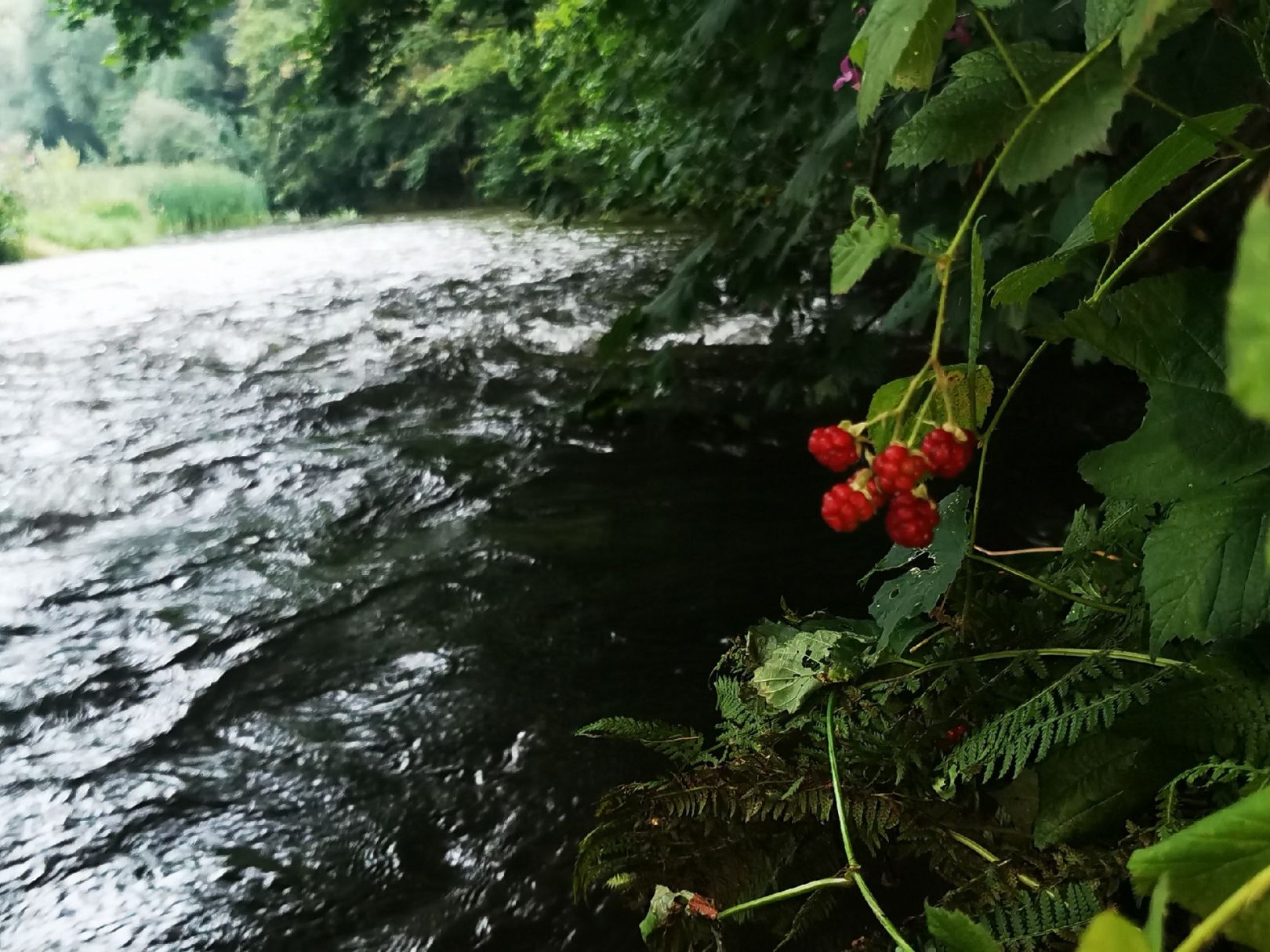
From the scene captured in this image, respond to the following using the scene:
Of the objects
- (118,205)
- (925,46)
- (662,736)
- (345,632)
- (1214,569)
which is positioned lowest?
(345,632)

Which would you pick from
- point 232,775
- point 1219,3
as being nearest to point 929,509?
point 1219,3

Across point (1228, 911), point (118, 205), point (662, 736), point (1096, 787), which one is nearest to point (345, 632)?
point (662, 736)

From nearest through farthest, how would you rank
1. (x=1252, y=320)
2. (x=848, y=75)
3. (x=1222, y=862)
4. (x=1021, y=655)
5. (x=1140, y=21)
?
(x=1252, y=320) < (x=1222, y=862) < (x=1140, y=21) < (x=1021, y=655) < (x=848, y=75)

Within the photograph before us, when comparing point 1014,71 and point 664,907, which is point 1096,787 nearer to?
point 664,907

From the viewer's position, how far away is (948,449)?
630 millimetres

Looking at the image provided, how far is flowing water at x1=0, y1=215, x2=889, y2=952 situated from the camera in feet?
4.04

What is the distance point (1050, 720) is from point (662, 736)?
0.45 meters

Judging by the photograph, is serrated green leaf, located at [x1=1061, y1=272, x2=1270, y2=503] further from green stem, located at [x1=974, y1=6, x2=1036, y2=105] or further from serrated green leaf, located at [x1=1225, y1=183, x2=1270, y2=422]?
serrated green leaf, located at [x1=1225, y1=183, x2=1270, y2=422]

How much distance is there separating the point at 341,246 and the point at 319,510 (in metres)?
7.17

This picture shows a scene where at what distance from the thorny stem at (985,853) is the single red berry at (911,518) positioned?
310mm

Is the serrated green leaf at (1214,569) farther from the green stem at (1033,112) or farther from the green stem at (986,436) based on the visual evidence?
the green stem at (1033,112)

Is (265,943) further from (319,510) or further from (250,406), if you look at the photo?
(250,406)

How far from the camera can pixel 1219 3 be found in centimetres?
55

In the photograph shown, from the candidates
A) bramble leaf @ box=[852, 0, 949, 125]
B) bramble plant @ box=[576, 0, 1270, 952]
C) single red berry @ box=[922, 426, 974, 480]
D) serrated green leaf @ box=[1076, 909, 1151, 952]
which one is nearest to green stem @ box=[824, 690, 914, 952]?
bramble plant @ box=[576, 0, 1270, 952]
